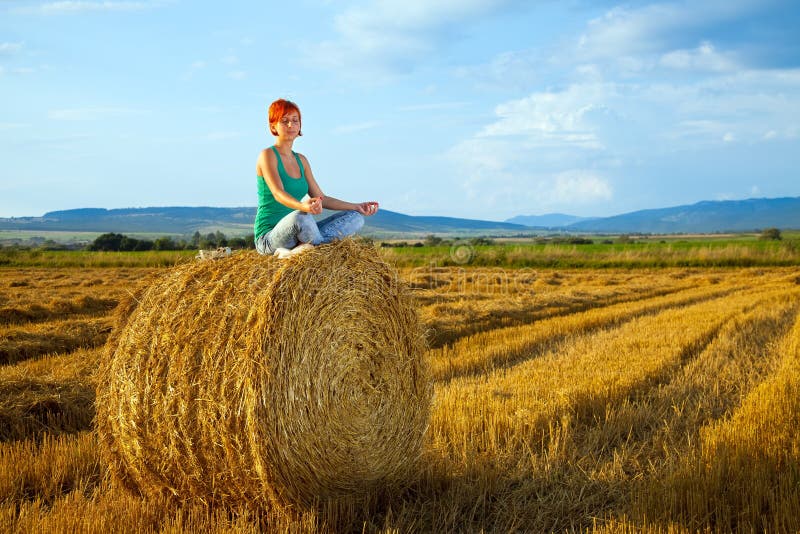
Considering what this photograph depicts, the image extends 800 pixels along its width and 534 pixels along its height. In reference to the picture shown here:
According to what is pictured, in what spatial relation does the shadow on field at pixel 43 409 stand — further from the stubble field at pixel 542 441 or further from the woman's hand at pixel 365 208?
the woman's hand at pixel 365 208

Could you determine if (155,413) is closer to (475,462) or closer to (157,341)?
(157,341)

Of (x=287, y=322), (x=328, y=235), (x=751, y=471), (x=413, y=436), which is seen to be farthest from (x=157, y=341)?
(x=751, y=471)

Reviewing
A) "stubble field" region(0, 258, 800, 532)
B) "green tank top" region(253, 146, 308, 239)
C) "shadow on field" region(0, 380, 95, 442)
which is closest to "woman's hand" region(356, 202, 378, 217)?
"green tank top" region(253, 146, 308, 239)

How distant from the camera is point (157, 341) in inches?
196

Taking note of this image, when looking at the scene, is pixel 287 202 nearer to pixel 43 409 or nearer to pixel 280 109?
pixel 280 109

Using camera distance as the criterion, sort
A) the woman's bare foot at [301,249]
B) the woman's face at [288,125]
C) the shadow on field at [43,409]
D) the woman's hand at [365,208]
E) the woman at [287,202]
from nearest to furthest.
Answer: the woman's bare foot at [301,249], the woman at [287,202], the woman's face at [288,125], the woman's hand at [365,208], the shadow on field at [43,409]

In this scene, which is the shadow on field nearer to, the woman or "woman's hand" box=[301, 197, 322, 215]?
the woman

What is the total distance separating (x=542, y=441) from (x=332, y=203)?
2.74m

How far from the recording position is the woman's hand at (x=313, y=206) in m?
4.89

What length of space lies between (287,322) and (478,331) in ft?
30.1

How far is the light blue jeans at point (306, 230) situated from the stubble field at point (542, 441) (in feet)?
6.22

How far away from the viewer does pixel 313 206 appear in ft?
16.1

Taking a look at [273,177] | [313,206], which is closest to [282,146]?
[273,177]

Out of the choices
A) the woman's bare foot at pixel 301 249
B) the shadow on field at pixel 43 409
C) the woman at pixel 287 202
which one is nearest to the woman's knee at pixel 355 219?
the woman at pixel 287 202
